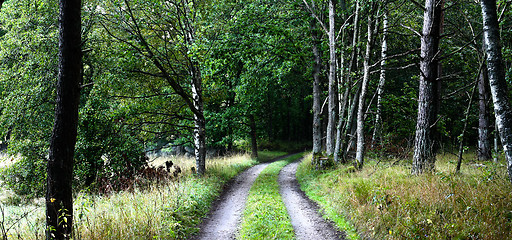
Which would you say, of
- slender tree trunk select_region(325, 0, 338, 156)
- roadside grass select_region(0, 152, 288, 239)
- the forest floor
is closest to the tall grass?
roadside grass select_region(0, 152, 288, 239)

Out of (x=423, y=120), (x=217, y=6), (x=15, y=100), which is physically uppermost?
(x=217, y=6)

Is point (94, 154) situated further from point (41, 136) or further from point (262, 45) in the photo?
point (262, 45)

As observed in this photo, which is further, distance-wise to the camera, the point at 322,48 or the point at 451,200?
the point at 322,48

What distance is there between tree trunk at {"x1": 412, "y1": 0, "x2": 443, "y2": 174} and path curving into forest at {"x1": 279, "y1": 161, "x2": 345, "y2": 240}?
9.48 ft

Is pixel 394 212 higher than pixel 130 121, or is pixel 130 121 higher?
pixel 130 121

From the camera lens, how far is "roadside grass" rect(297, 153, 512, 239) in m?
4.52

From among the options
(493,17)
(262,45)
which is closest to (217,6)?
(262,45)

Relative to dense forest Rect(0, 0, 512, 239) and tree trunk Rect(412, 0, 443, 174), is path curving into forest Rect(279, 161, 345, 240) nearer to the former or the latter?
dense forest Rect(0, 0, 512, 239)

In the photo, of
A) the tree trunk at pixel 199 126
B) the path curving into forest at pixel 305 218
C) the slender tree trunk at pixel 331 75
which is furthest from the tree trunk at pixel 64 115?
the slender tree trunk at pixel 331 75

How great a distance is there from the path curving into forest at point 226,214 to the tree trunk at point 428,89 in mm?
5180

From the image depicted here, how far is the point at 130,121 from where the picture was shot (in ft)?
37.8

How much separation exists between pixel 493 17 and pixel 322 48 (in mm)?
10049

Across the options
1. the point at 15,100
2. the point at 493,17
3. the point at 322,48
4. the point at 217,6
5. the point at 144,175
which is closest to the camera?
the point at 493,17

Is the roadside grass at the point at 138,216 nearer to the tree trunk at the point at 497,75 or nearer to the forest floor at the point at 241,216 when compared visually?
the forest floor at the point at 241,216
